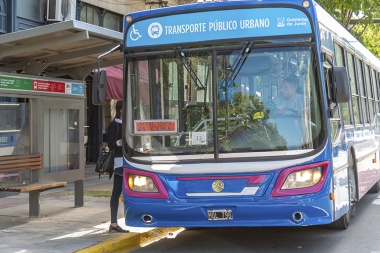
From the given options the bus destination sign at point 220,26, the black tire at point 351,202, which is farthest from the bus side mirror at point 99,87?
the black tire at point 351,202

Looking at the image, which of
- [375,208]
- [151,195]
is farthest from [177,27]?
[375,208]

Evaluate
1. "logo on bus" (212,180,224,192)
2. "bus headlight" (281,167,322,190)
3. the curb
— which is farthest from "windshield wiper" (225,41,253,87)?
the curb

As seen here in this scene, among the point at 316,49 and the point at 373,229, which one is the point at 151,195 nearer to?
the point at 316,49

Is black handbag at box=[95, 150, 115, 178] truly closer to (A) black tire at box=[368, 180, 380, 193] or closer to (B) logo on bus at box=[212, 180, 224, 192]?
(B) logo on bus at box=[212, 180, 224, 192]

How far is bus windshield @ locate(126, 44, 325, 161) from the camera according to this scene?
26.8 ft

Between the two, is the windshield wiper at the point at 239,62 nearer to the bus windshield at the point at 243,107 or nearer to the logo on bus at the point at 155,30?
the bus windshield at the point at 243,107

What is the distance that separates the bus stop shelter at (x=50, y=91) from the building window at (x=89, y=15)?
7.20 m

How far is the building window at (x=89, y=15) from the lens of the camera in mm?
19517

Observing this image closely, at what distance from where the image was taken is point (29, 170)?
1117cm

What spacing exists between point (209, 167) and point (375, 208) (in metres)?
5.60

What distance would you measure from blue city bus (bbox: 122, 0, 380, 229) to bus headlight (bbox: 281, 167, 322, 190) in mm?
11

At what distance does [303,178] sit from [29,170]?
487 centimetres

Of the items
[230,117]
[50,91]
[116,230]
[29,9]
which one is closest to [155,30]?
[230,117]

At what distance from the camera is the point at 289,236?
9.89m
